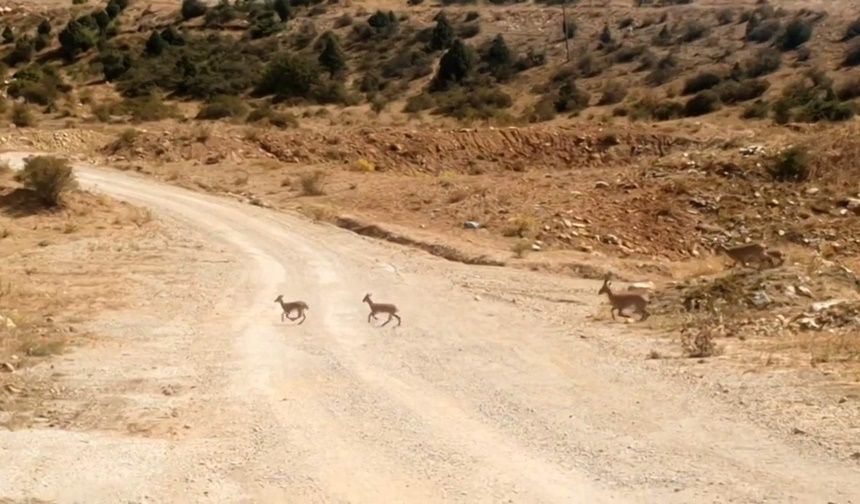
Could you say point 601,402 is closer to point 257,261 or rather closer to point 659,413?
point 659,413

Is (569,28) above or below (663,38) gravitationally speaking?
above

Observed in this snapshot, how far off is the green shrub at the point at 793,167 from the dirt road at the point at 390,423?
→ 12.7 m

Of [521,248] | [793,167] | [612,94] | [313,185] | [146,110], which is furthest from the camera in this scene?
[612,94]

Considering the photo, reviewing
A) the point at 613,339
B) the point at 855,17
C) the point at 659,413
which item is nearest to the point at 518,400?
the point at 659,413

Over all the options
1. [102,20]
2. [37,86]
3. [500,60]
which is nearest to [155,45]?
[102,20]

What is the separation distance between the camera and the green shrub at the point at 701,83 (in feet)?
165

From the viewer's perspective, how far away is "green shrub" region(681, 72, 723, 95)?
50406 millimetres

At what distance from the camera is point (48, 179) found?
25719mm

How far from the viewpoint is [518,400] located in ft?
34.0

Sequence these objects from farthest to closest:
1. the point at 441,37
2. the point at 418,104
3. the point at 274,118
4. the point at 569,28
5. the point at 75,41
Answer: the point at 569,28
the point at 75,41
the point at 441,37
the point at 418,104
the point at 274,118

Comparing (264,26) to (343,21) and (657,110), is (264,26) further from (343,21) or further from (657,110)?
(657,110)

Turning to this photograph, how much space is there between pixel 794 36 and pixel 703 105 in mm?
15571

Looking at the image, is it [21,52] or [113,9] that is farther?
[113,9]

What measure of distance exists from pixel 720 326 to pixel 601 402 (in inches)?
155
